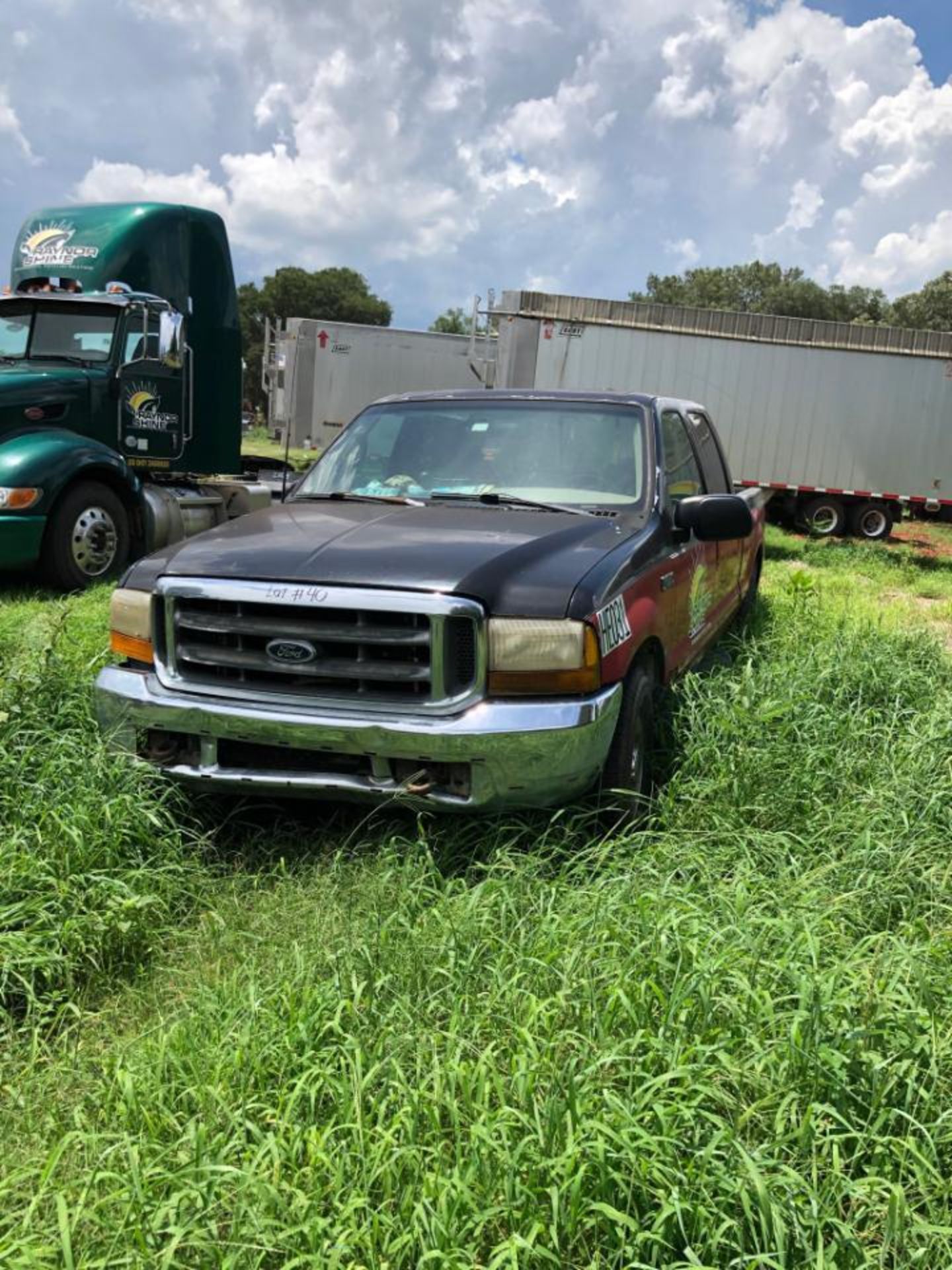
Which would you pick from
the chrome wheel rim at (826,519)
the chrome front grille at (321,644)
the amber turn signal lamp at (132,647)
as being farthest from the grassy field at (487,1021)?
the chrome wheel rim at (826,519)

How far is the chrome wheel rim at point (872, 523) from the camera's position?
1565 cm

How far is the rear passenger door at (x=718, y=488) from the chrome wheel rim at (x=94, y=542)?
4.85 m

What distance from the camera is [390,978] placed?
8.47 feet

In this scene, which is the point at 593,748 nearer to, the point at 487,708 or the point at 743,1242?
the point at 487,708

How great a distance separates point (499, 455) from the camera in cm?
464

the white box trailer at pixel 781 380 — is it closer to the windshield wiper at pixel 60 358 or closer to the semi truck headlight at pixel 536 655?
the windshield wiper at pixel 60 358

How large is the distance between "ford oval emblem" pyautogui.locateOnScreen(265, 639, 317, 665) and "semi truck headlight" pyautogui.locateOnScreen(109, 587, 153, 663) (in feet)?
1.80

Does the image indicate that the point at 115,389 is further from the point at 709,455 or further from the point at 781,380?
the point at 781,380

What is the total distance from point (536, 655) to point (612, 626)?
37 cm

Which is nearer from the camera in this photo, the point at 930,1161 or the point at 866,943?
the point at 930,1161

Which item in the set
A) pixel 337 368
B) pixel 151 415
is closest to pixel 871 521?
pixel 337 368

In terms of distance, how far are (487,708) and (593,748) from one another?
381mm

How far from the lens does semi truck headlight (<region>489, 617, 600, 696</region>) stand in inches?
128

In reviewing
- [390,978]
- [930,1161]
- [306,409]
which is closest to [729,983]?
[930,1161]
